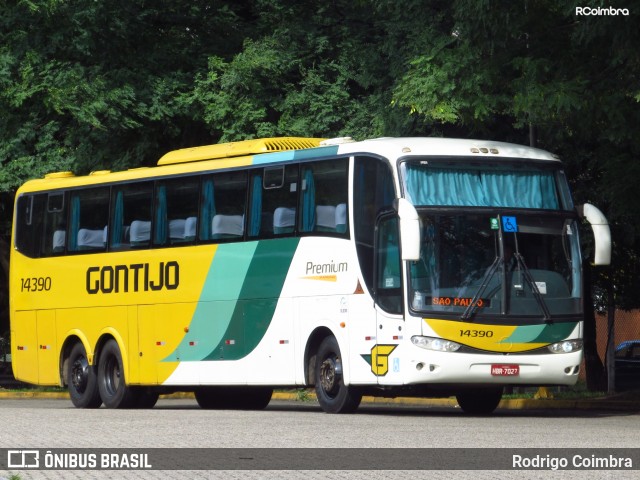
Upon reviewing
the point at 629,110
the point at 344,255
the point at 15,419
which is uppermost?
the point at 629,110

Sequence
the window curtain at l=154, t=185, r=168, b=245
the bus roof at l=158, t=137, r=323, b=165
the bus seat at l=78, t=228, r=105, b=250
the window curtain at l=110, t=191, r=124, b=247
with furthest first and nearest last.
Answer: the bus seat at l=78, t=228, r=105, b=250 < the window curtain at l=110, t=191, r=124, b=247 < the window curtain at l=154, t=185, r=168, b=245 < the bus roof at l=158, t=137, r=323, b=165

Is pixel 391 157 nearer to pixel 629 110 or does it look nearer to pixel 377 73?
pixel 629 110

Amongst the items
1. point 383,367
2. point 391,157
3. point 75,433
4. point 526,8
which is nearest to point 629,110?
point 526,8

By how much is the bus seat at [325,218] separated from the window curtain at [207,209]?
8.35ft

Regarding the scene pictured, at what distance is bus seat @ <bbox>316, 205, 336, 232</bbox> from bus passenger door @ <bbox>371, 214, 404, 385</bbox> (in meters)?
1.00

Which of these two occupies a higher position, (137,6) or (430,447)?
(137,6)

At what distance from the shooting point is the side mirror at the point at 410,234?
1995cm

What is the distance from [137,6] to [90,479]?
21.3 meters

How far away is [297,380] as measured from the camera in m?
22.4

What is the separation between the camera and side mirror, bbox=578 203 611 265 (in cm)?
2103

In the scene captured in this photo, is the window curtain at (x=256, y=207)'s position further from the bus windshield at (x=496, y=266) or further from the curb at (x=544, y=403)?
the curb at (x=544, y=403)

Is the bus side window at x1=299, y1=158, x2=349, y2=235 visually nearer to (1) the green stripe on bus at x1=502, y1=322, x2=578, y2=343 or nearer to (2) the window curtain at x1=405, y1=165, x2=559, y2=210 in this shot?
(2) the window curtain at x1=405, y1=165, x2=559, y2=210

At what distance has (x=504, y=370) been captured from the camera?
67.7 ft

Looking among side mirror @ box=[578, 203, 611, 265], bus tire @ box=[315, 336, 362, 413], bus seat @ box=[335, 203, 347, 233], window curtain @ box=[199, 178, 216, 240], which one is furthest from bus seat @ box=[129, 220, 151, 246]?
side mirror @ box=[578, 203, 611, 265]
